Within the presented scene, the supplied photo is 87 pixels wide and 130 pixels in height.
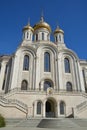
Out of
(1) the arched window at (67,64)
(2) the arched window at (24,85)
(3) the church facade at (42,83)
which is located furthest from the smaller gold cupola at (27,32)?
(2) the arched window at (24,85)

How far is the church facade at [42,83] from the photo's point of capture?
2034cm

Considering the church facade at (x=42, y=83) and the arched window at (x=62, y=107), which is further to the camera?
the arched window at (x=62, y=107)

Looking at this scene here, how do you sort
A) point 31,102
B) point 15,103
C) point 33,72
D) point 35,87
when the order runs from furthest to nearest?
point 33,72
point 35,87
point 31,102
point 15,103

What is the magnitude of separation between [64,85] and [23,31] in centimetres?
1822

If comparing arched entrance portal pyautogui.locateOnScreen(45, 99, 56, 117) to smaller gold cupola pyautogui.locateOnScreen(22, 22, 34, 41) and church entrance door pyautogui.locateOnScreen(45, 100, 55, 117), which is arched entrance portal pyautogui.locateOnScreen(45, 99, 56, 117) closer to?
church entrance door pyautogui.locateOnScreen(45, 100, 55, 117)

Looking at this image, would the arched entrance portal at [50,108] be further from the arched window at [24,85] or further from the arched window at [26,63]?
the arched window at [26,63]

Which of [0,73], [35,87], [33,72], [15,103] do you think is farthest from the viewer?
[0,73]

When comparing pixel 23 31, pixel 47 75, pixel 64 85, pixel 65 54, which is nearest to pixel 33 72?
pixel 47 75

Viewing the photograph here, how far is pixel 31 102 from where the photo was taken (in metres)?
22.1

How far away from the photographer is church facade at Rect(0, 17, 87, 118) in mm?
20342

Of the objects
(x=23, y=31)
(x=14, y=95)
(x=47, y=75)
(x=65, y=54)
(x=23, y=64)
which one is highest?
(x=23, y=31)

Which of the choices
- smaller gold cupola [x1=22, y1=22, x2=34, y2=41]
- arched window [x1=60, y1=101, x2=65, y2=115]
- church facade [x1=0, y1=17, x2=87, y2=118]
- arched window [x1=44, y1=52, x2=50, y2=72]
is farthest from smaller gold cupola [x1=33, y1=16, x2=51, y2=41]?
arched window [x1=60, y1=101, x2=65, y2=115]

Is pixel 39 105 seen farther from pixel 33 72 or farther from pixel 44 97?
pixel 33 72

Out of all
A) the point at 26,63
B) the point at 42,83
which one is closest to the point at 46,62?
the point at 26,63
